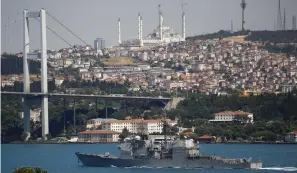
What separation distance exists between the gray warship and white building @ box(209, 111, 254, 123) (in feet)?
56.6

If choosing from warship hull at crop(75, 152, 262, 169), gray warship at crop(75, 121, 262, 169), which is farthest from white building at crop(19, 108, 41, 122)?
gray warship at crop(75, 121, 262, 169)

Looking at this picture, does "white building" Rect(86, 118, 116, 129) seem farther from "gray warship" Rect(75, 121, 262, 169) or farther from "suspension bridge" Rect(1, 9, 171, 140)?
"gray warship" Rect(75, 121, 262, 169)

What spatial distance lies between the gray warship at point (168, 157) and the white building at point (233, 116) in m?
17.2

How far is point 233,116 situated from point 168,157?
61.0 feet

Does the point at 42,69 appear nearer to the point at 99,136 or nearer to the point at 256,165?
the point at 99,136

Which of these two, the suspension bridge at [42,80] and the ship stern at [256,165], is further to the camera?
the suspension bridge at [42,80]

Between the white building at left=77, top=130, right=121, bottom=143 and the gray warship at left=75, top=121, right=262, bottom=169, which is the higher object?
the gray warship at left=75, top=121, right=262, bottom=169

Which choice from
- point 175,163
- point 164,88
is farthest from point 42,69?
point 175,163

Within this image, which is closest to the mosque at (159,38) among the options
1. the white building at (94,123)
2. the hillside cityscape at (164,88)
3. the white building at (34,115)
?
the hillside cityscape at (164,88)

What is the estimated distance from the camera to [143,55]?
73375 mm

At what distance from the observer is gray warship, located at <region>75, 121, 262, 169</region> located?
24.7 meters

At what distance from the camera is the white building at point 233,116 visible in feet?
141

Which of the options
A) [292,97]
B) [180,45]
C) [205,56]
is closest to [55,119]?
[292,97]

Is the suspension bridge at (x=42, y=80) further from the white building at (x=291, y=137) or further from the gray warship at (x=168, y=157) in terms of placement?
the gray warship at (x=168, y=157)
